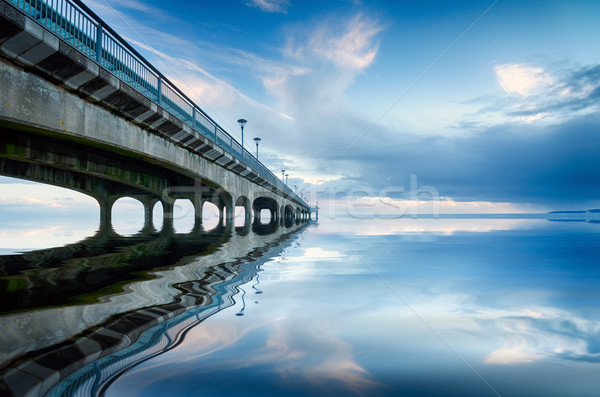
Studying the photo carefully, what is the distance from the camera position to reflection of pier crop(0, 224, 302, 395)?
2658mm

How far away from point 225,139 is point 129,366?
2137 cm

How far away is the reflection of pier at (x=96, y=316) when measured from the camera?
2.66m

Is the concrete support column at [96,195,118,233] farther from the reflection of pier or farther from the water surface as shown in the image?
the water surface

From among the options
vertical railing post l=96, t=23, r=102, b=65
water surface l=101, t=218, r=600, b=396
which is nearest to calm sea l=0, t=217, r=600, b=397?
water surface l=101, t=218, r=600, b=396

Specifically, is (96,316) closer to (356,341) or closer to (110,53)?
(356,341)

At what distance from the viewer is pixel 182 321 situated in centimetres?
389

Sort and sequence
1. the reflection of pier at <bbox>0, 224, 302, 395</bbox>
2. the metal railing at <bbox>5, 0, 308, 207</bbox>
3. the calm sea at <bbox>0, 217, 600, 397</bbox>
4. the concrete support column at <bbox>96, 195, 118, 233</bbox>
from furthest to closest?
the concrete support column at <bbox>96, 195, 118, 233</bbox> < the metal railing at <bbox>5, 0, 308, 207</bbox> < the reflection of pier at <bbox>0, 224, 302, 395</bbox> < the calm sea at <bbox>0, 217, 600, 397</bbox>

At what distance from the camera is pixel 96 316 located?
13.1 feet

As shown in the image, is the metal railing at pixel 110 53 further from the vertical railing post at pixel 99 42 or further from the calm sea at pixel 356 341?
the calm sea at pixel 356 341

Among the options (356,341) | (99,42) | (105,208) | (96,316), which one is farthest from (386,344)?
(105,208)

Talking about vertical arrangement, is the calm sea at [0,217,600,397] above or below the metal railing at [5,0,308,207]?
below

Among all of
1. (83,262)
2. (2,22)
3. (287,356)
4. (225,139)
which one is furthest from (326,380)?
(225,139)

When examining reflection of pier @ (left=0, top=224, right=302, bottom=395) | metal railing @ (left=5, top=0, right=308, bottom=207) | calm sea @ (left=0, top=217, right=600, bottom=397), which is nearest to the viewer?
calm sea @ (left=0, top=217, right=600, bottom=397)

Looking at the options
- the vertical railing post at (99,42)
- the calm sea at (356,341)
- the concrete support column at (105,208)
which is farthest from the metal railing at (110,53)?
the concrete support column at (105,208)
